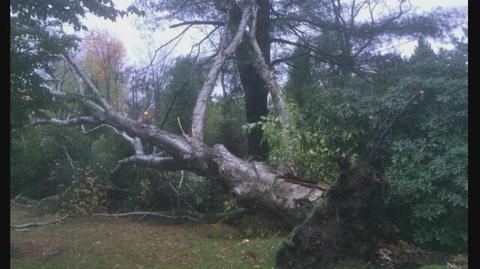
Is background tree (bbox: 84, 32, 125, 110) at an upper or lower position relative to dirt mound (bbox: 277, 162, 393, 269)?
upper

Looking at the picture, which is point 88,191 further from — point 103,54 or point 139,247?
point 103,54

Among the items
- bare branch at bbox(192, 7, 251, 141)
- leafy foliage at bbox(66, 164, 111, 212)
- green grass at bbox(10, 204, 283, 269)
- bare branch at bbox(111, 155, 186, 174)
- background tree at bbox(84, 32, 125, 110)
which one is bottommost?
green grass at bbox(10, 204, 283, 269)

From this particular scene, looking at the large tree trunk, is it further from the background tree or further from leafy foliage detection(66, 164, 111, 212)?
the background tree

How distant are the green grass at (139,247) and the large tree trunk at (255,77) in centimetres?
297

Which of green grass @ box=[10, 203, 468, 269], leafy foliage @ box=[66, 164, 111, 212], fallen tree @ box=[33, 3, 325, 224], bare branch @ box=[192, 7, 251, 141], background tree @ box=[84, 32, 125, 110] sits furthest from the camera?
background tree @ box=[84, 32, 125, 110]

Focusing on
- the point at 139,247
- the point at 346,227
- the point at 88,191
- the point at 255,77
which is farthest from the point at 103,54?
the point at 346,227

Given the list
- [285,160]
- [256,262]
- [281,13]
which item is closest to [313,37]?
[281,13]

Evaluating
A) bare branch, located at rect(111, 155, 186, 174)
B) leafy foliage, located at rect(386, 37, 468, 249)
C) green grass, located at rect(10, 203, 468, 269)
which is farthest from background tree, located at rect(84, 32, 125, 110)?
leafy foliage, located at rect(386, 37, 468, 249)

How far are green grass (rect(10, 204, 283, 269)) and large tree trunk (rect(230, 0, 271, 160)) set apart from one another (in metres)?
2.97

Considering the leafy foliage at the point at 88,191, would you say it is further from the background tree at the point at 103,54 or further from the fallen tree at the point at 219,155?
the background tree at the point at 103,54

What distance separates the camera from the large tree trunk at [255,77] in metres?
10.1

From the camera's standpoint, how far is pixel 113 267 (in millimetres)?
5395

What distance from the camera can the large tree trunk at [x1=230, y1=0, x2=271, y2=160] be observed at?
33.0 feet

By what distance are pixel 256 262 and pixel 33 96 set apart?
3.56 m
